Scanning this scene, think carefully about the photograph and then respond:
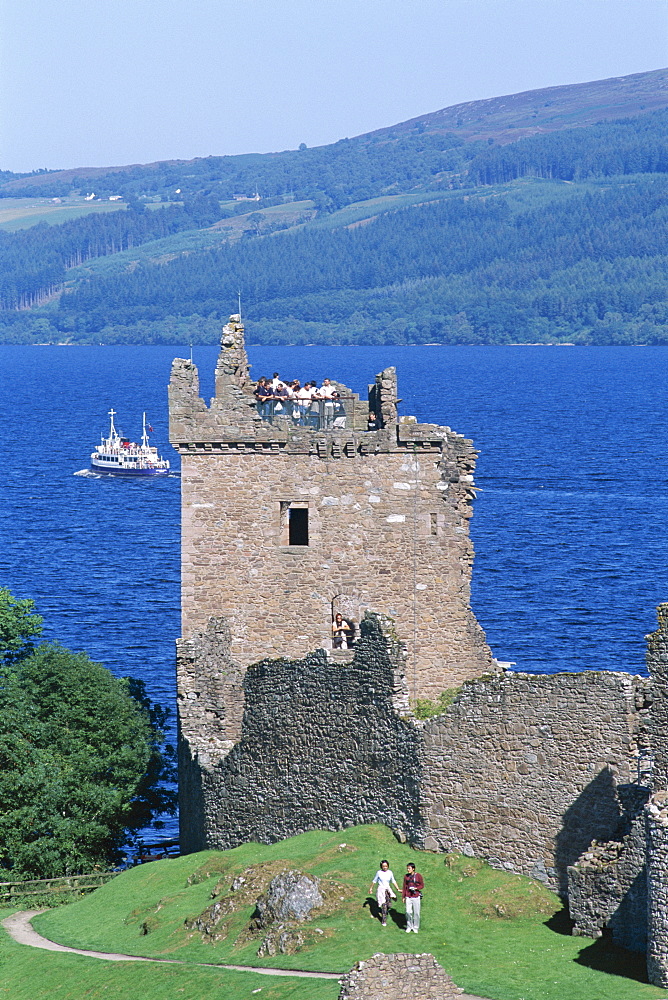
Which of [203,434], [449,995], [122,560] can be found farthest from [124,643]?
[449,995]

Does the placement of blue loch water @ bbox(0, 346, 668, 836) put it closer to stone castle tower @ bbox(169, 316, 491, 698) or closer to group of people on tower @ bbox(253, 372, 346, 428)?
stone castle tower @ bbox(169, 316, 491, 698)

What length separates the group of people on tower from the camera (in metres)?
46.9

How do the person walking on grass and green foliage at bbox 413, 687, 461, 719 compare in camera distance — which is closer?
the person walking on grass

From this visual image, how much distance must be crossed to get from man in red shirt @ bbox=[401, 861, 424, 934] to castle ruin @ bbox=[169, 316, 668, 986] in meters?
3.27

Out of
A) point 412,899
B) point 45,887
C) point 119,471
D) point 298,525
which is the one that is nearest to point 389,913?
point 412,899

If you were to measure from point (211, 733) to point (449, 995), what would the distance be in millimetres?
16230

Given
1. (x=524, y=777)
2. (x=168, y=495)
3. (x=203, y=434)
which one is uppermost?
(x=203, y=434)

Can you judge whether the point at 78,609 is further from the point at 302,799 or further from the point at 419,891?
the point at 419,891

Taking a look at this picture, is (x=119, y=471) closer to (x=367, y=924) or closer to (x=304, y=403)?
(x=304, y=403)

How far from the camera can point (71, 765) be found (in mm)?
51312

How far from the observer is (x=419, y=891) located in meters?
36.2

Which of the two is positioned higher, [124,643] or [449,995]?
[449,995]

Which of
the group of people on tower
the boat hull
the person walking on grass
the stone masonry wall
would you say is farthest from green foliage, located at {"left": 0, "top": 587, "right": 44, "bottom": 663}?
the boat hull

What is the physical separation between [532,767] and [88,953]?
11215 millimetres
